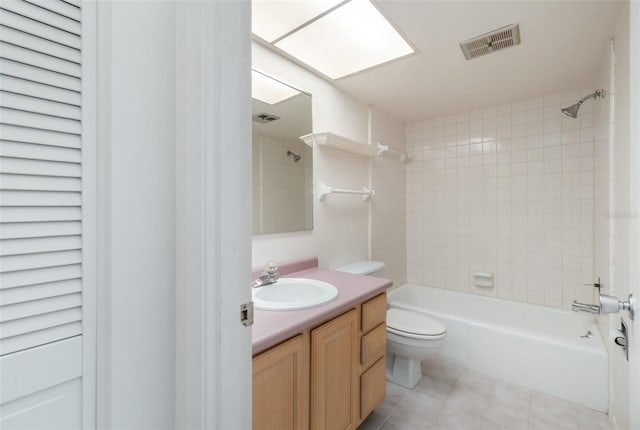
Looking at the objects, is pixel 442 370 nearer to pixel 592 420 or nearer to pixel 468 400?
pixel 468 400

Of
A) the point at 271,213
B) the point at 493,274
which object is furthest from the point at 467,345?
the point at 271,213

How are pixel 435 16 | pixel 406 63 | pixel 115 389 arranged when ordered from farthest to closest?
1. pixel 406 63
2. pixel 435 16
3. pixel 115 389

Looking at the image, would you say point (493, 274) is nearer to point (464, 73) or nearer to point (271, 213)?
point (464, 73)

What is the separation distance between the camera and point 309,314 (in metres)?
1.15

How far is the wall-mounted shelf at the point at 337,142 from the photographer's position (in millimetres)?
1952

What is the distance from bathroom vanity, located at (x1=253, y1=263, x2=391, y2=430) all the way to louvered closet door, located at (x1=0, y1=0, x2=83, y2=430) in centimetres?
54

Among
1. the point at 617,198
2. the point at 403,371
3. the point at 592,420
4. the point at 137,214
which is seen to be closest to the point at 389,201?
the point at 403,371

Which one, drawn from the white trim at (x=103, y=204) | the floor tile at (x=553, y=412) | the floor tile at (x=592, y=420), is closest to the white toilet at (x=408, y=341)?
the floor tile at (x=553, y=412)

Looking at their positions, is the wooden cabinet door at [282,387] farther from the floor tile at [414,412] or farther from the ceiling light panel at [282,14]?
the ceiling light panel at [282,14]

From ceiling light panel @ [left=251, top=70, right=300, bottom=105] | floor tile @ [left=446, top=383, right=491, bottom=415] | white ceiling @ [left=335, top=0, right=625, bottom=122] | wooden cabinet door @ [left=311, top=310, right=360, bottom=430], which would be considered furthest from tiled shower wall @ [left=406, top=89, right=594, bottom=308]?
wooden cabinet door @ [left=311, top=310, right=360, bottom=430]

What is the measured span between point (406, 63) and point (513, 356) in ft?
7.21

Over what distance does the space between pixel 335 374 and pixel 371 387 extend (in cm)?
38

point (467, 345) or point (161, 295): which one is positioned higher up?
point (161, 295)

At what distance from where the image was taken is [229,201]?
0.58m
